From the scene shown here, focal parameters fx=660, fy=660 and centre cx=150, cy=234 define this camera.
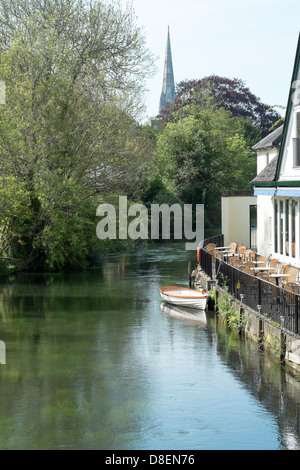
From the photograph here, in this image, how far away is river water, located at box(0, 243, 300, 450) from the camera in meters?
12.9

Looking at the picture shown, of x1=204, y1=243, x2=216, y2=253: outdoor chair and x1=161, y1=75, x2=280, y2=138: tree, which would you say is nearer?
x1=204, y1=243, x2=216, y2=253: outdoor chair

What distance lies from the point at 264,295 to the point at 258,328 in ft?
3.41

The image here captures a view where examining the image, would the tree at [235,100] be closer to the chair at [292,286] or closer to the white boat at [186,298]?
the white boat at [186,298]

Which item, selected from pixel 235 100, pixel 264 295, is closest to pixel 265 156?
pixel 264 295

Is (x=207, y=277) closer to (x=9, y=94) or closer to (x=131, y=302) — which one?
(x=131, y=302)

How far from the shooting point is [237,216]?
4094cm

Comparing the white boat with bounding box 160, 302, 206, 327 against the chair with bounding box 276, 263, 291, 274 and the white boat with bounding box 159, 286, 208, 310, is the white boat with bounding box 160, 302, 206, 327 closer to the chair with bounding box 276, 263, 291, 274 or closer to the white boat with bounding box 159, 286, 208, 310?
the white boat with bounding box 159, 286, 208, 310

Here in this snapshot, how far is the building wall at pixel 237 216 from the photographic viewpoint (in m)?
40.9

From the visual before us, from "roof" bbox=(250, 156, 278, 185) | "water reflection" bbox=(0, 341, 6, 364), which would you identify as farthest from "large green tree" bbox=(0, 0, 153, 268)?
"water reflection" bbox=(0, 341, 6, 364)

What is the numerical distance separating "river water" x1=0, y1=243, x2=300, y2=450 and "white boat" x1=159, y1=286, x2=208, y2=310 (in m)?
0.70

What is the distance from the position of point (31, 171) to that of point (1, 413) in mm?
25162

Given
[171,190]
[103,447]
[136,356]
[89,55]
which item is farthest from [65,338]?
[171,190]

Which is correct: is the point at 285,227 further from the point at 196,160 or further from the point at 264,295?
the point at 196,160

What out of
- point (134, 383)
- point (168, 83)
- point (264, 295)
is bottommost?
point (134, 383)
